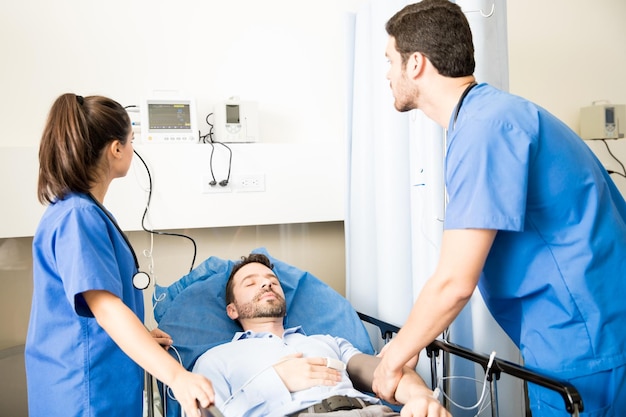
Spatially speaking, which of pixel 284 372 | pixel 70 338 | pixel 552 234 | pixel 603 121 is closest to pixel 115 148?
pixel 70 338

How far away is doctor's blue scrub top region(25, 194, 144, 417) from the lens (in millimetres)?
1396

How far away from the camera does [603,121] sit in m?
3.16

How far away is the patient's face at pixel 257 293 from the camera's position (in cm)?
196

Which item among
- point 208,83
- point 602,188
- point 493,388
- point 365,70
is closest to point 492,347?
point 493,388

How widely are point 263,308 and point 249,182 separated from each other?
702 mm

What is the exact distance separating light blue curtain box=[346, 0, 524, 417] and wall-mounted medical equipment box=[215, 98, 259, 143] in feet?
1.36

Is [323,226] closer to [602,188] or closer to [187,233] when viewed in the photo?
[187,233]

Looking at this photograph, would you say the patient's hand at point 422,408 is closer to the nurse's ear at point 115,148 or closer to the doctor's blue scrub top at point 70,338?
the doctor's blue scrub top at point 70,338

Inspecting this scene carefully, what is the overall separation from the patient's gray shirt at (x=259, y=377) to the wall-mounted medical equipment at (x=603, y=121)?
2.12 metres

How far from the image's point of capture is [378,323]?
1966 mm

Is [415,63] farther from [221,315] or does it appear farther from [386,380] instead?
[221,315]

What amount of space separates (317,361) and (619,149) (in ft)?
8.22

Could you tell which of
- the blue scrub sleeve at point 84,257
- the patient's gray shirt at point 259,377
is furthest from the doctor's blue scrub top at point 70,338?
the patient's gray shirt at point 259,377

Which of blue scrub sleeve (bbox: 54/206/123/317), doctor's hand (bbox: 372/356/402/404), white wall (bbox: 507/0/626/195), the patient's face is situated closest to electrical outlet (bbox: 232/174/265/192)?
the patient's face
